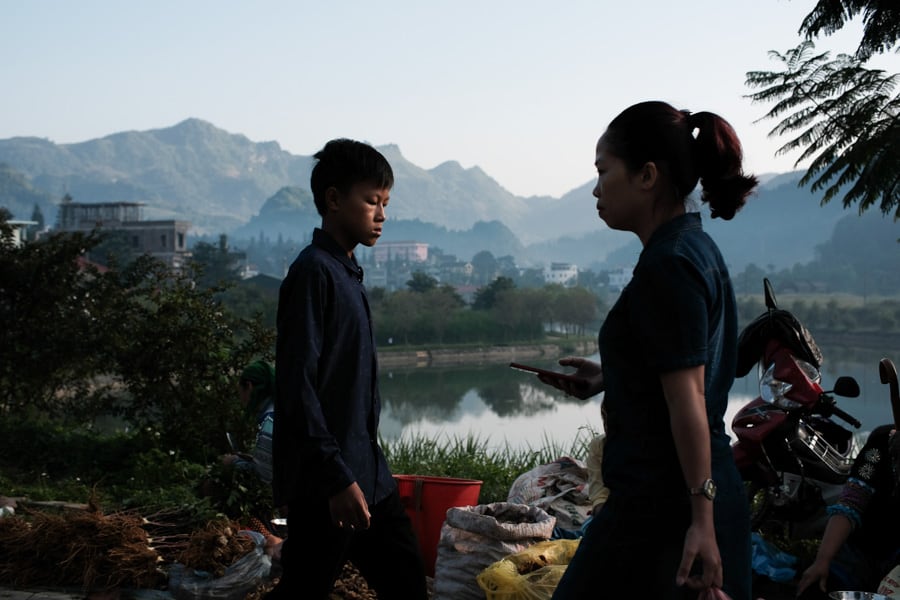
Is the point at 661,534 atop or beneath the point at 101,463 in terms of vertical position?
atop

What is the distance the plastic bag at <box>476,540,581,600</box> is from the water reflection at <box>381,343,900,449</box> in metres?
21.9

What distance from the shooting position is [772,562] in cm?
355

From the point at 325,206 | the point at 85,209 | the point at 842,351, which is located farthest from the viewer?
the point at 85,209

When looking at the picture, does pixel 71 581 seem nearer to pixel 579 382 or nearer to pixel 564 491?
pixel 564 491

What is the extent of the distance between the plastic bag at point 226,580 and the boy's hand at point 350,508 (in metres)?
1.64

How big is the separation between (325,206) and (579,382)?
80 cm

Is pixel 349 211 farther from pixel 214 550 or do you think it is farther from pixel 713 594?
pixel 214 550

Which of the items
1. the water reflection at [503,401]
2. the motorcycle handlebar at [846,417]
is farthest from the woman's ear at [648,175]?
the water reflection at [503,401]

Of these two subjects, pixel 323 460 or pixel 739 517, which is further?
pixel 323 460

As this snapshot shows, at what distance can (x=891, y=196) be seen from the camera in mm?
5125

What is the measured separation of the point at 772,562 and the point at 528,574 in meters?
0.92

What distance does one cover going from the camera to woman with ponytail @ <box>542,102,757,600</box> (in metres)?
1.58

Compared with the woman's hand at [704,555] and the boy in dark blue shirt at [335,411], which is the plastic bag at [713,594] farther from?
the boy in dark blue shirt at [335,411]

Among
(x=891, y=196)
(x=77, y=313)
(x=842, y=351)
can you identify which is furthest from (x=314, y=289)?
(x=842, y=351)
